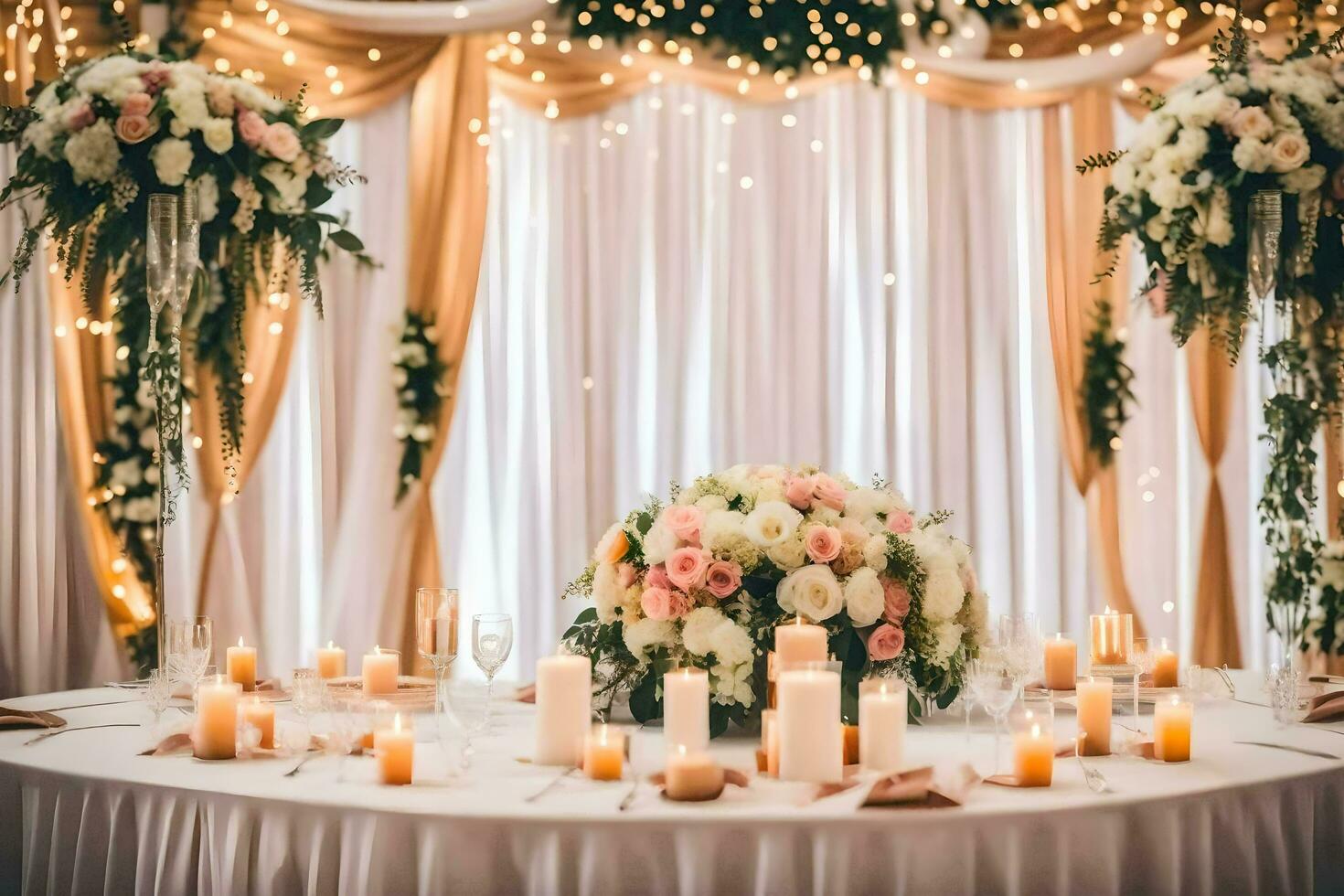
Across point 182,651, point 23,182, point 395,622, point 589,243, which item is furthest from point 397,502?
point 182,651

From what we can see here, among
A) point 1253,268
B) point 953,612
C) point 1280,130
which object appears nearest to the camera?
point 953,612

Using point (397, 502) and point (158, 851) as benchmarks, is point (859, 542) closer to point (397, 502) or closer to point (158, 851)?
point (158, 851)

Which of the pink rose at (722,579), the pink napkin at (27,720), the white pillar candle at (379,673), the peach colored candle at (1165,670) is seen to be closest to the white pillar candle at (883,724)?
the pink rose at (722,579)

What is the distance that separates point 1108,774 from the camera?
208cm

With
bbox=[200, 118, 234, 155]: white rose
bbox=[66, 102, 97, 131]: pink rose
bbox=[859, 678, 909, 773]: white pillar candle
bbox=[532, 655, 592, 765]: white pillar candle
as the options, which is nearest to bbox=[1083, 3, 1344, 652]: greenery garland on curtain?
bbox=[859, 678, 909, 773]: white pillar candle

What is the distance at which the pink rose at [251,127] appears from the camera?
3510 mm

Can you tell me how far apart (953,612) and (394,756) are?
1.05 m

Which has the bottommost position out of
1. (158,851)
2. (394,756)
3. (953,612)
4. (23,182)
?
(158,851)

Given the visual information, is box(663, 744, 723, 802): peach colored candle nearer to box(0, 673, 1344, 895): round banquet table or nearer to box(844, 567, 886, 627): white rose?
box(0, 673, 1344, 895): round banquet table

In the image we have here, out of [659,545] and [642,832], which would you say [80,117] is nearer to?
[659,545]

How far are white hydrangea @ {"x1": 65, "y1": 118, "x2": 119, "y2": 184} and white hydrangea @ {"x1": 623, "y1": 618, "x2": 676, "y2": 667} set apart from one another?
6.79ft

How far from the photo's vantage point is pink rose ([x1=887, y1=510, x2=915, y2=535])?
8.23 feet

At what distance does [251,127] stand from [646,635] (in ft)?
6.41

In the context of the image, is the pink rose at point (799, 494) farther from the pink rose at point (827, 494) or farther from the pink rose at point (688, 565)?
the pink rose at point (688, 565)
